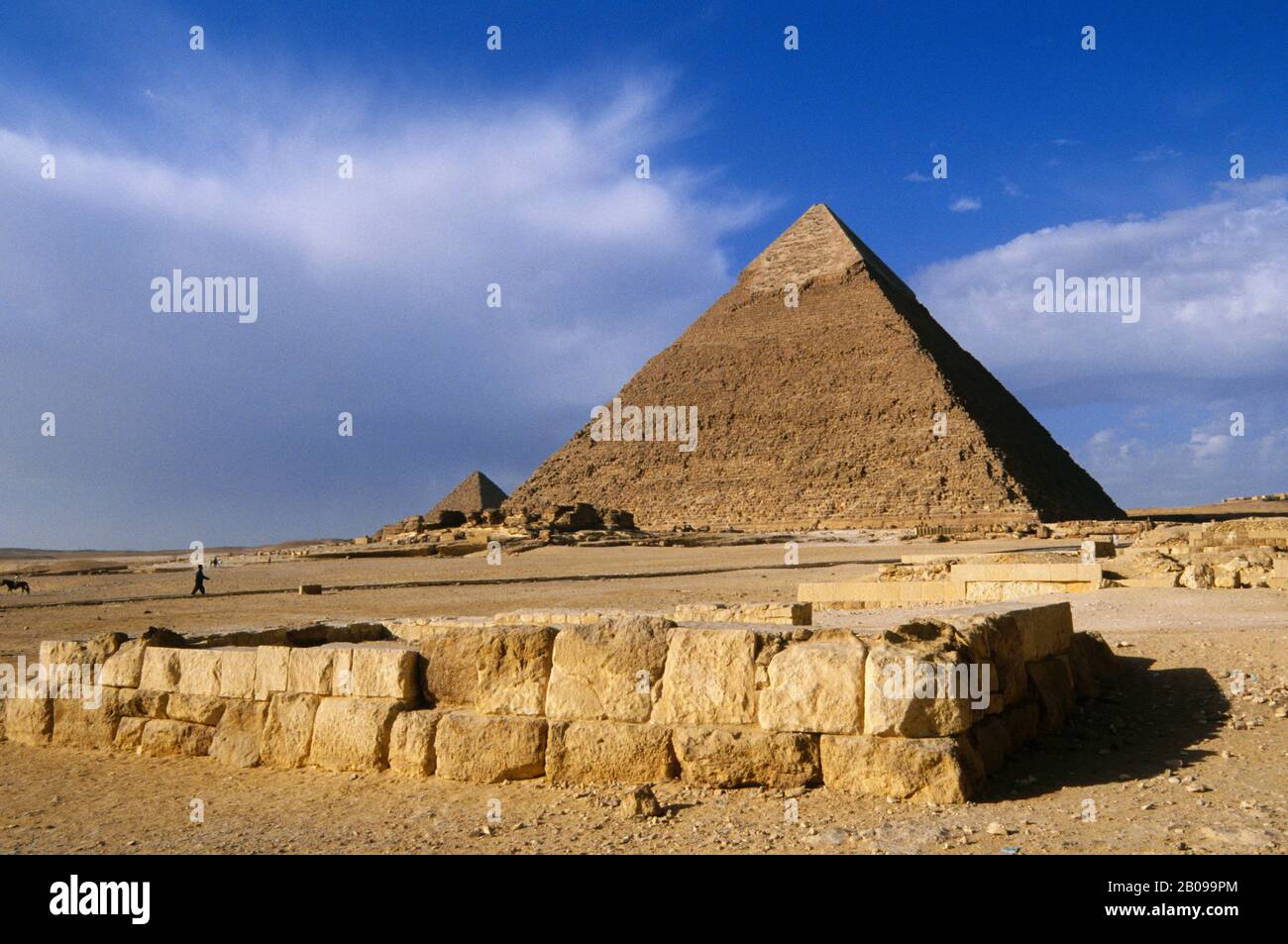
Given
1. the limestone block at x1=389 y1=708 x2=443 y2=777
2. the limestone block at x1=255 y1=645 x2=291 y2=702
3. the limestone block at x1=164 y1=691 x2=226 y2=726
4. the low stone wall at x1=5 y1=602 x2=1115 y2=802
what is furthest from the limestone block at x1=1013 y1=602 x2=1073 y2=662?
the limestone block at x1=164 y1=691 x2=226 y2=726

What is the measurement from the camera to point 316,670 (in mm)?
5219

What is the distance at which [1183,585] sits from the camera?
10.0 metres

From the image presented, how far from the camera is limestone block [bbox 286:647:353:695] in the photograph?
5.18 m

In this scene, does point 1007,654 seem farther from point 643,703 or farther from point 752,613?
point 752,613

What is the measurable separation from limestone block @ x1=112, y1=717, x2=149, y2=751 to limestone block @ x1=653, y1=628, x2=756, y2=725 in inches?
125

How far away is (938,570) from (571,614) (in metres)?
6.53

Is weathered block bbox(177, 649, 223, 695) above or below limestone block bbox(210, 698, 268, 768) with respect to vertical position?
above

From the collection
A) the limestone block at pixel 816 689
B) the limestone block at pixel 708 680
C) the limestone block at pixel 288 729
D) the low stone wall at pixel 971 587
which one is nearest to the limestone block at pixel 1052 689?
the limestone block at pixel 816 689

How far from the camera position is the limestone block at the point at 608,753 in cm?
443

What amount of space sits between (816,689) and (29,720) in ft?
15.8

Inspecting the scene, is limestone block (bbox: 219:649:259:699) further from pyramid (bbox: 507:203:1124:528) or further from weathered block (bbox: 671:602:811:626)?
pyramid (bbox: 507:203:1124:528)

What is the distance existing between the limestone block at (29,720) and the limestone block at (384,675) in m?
2.24

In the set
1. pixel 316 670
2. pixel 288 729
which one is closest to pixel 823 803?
pixel 316 670
